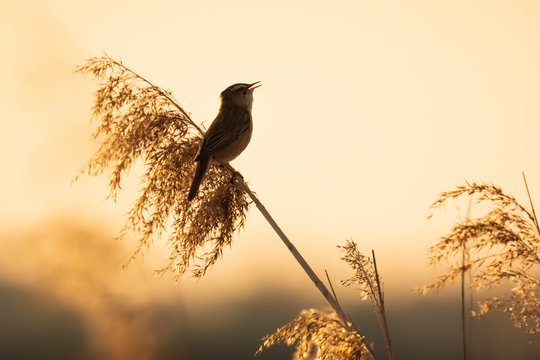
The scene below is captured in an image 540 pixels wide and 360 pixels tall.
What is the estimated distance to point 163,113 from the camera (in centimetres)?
351

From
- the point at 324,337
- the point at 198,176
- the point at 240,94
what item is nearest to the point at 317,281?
the point at 324,337

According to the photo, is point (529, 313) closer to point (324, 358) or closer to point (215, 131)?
point (324, 358)

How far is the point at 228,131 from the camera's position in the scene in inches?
183

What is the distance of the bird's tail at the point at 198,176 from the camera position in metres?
3.41

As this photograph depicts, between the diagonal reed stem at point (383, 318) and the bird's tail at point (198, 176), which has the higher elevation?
the bird's tail at point (198, 176)

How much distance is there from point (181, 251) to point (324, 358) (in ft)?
3.55

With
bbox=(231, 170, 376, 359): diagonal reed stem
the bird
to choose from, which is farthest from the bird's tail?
bbox=(231, 170, 376, 359): diagonal reed stem

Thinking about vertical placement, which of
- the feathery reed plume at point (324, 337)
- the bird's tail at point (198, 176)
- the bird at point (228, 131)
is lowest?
the feathery reed plume at point (324, 337)

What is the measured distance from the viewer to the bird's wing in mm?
3918

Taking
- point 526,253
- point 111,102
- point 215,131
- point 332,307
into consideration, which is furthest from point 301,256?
point 215,131

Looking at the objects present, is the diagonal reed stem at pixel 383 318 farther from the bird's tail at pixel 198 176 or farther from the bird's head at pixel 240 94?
the bird's head at pixel 240 94

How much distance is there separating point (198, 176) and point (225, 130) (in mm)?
1196

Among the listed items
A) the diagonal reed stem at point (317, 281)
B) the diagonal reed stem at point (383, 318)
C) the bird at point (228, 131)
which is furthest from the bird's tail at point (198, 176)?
the diagonal reed stem at point (383, 318)

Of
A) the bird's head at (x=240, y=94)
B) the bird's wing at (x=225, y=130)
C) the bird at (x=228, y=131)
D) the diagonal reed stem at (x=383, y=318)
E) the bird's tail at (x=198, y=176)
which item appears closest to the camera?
the diagonal reed stem at (x=383, y=318)
